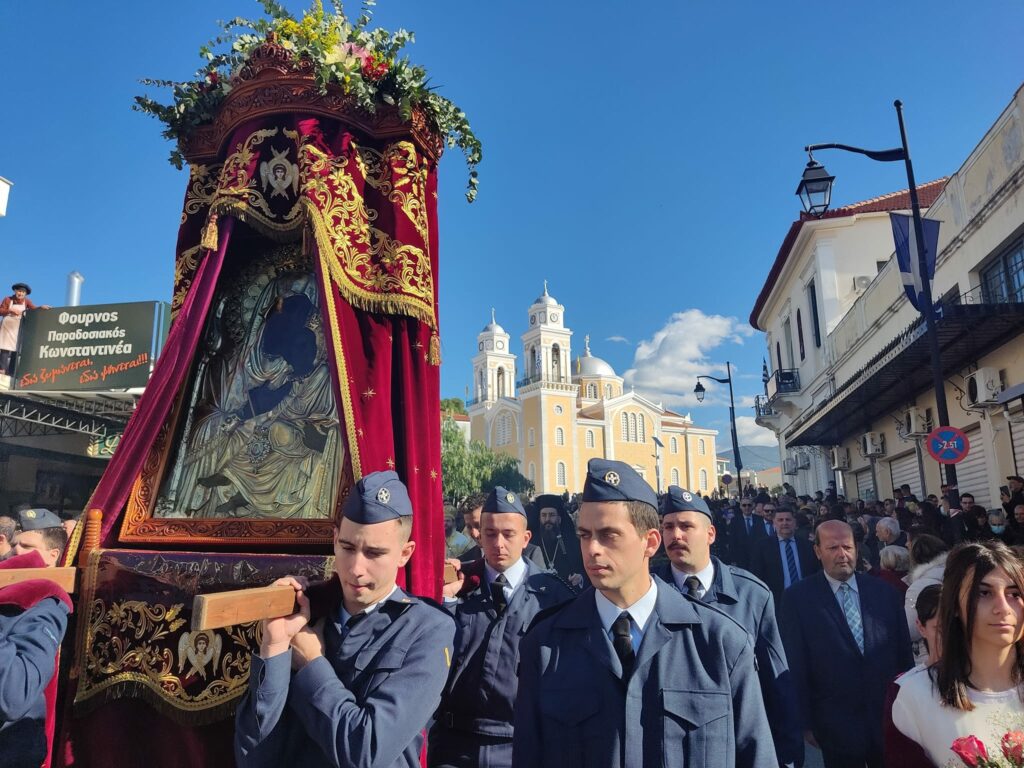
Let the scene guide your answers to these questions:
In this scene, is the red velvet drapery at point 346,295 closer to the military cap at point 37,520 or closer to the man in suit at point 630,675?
the military cap at point 37,520

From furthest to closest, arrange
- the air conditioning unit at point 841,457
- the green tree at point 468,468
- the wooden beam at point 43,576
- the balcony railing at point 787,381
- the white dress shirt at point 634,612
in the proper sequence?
1. the green tree at point 468,468
2. the balcony railing at point 787,381
3. the air conditioning unit at point 841,457
4. the wooden beam at point 43,576
5. the white dress shirt at point 634,612

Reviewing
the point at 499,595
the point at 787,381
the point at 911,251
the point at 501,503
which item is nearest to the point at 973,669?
A: the point at 499,595

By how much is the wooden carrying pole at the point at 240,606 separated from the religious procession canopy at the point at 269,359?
42.9 inches

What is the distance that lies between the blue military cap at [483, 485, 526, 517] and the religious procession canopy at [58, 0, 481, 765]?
12.4 inches

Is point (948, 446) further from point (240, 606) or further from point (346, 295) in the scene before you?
point (240, 606)

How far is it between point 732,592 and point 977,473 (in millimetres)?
13370

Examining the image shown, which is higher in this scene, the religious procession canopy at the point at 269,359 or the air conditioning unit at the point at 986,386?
the air conditioning unit at the point at 986,386

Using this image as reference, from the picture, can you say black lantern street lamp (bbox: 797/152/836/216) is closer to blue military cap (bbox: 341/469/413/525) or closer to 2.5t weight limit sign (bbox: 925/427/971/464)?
2.5t weight limit sign (bbox: 925/427/971/464)

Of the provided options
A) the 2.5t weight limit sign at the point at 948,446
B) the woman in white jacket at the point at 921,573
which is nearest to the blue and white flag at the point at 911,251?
the 2.5t weight limit sign at the point at 948,446

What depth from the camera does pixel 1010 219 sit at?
11359 millimetres

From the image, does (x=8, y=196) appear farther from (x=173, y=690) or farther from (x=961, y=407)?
(x=961, y=407)

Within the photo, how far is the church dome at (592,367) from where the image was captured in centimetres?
8712

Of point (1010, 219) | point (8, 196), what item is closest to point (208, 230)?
point (1010, 219)

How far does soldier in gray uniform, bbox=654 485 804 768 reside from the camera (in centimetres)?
332
